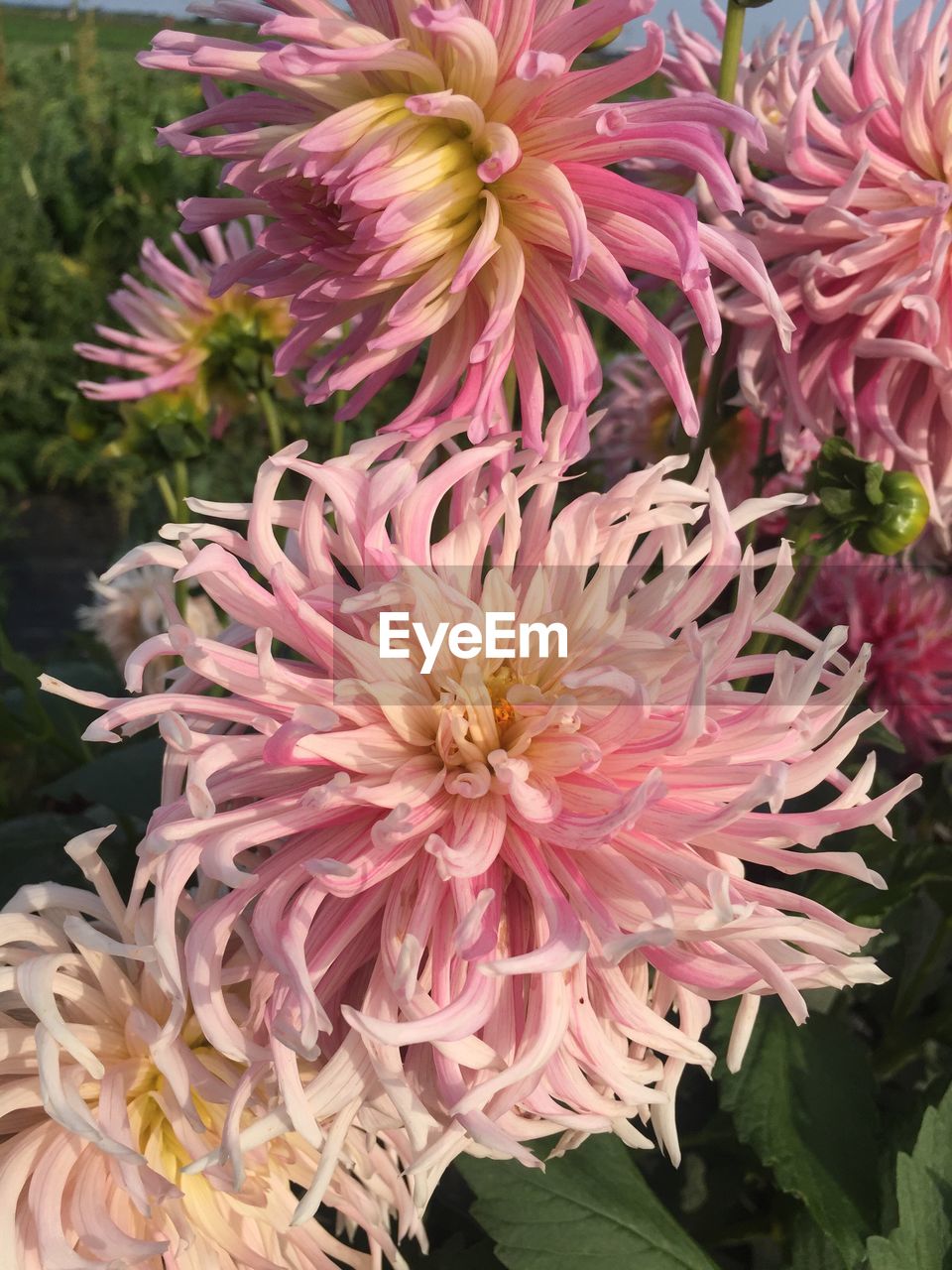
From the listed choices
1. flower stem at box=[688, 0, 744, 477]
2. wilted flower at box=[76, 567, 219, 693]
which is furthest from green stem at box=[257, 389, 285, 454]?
flower stem at box=[688, 0, 744, 477]

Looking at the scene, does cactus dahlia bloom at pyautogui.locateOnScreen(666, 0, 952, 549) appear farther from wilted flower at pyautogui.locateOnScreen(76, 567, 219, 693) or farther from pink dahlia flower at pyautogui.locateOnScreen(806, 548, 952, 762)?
wilted flower at pyautogui.locateOnScreen(76, 567, 219, 693)

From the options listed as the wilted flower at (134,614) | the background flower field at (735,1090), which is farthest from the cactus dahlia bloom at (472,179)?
the wilted flower at (134,614)

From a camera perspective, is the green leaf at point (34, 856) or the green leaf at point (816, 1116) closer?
the green leaf at point (816, 1116)

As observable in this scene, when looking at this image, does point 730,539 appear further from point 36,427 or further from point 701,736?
point 36,427

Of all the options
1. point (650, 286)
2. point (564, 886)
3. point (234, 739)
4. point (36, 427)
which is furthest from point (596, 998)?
point (36, 427)

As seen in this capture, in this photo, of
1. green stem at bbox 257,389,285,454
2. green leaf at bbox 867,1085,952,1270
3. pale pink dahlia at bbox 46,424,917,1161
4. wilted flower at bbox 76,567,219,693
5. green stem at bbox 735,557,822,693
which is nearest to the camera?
pale pink dahlia at bbox 46,424,917,1161

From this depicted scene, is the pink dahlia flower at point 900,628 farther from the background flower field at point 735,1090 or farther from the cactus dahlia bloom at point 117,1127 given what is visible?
the cactus dahlia bloom at point 117,1127

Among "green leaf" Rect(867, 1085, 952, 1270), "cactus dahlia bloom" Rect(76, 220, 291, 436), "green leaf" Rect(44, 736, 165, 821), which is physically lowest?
"green leaf" Rect(867, 1085, 952, 1270)
